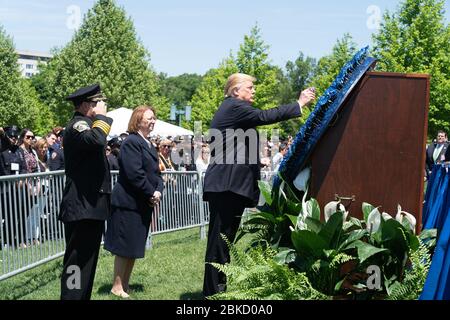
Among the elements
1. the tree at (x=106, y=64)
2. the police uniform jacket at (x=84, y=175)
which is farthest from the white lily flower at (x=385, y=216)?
the tree at (x=106, y=64)

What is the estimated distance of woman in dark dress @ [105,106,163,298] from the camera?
6.66 metres

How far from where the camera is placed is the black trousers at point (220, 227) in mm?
5648

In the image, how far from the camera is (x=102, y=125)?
5148 mm

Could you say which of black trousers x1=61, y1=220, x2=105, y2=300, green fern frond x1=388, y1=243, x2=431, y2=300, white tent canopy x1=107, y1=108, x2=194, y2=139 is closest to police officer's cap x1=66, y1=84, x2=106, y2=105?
black trousers x1=61, y1=220, x2=105, y2=300

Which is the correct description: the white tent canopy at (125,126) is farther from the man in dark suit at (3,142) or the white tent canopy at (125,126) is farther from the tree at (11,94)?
the tree at (11,94)

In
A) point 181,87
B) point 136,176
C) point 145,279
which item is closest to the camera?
point 136,176

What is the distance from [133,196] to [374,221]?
3.05 metres

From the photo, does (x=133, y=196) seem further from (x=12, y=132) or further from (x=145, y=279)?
(x=12, y=132)

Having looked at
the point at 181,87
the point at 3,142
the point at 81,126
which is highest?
the point at 181,87

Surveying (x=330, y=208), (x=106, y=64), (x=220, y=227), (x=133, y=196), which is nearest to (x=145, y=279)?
(x=133, y=196)

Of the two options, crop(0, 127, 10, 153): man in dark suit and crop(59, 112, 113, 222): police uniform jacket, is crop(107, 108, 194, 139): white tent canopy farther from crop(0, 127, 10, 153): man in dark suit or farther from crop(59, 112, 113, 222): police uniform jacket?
crop(59, 112, 113, 222): police uniform jacket

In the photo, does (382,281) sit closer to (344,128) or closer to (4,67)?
(344,128)

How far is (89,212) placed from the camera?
521cm

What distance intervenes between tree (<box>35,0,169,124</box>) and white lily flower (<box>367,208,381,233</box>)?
42.0m
